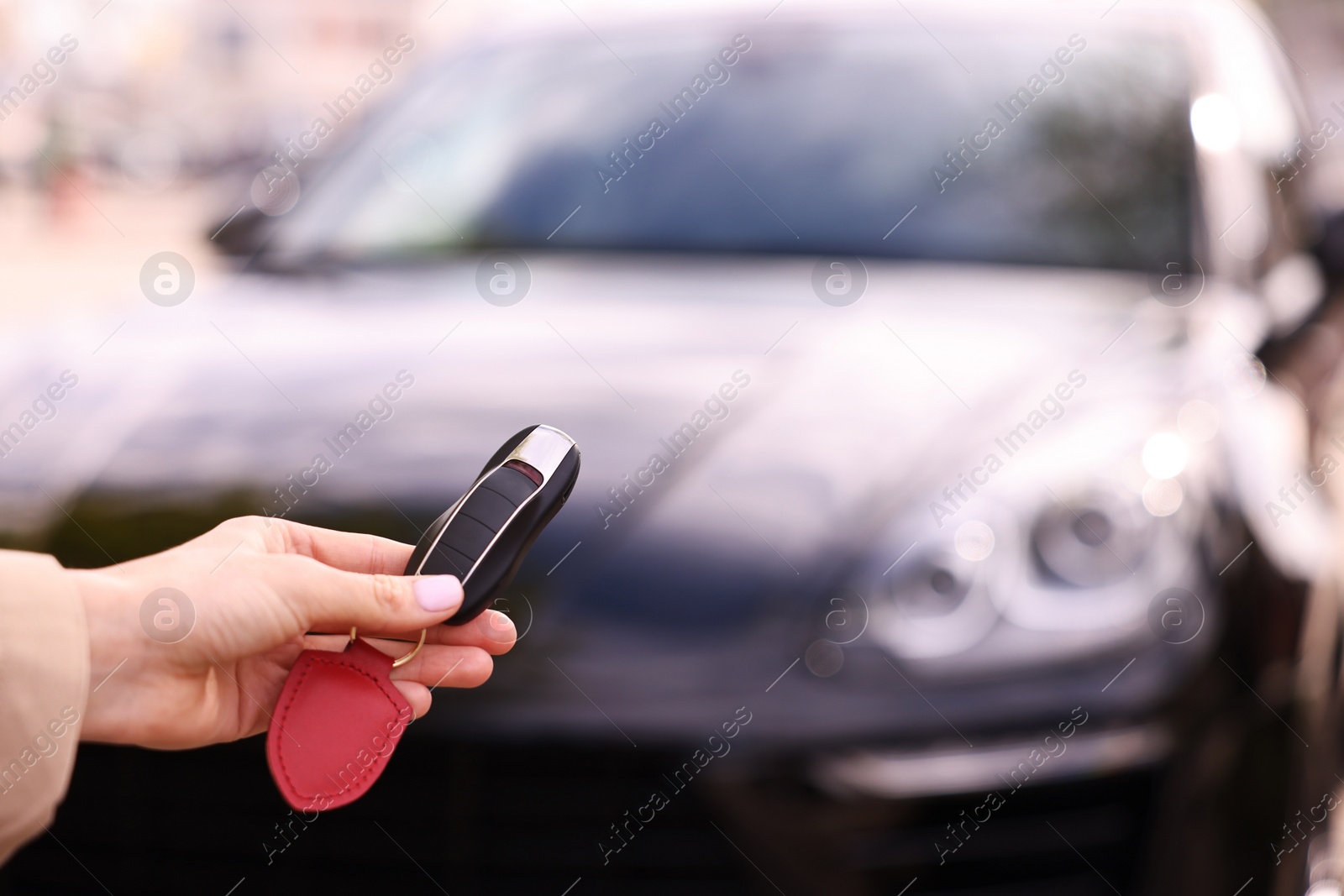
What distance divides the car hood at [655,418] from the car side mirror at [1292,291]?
0.66 ft

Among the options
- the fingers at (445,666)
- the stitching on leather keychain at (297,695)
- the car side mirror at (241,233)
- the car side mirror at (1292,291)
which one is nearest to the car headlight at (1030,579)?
the fingers at (445,666)

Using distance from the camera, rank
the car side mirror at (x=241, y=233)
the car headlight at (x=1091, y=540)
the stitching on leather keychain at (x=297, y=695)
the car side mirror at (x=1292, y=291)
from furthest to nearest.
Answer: the car side mirror at (x=241, y=233), the car side mirror at (x=1292, y=291), the car headlight at (x=1091, y=540), the stitching on leather keychain at (x=297, y=695)

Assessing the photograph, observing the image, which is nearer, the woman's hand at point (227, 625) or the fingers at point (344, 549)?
the woman's hand at point (227, 625)

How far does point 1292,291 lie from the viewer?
2762 mm

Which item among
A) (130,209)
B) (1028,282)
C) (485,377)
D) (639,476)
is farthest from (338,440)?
(130,209)

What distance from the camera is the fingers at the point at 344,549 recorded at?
1022mm

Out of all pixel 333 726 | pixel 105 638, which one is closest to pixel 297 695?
pixel 333 726

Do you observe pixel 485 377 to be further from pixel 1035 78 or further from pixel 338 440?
pixel 1035 78

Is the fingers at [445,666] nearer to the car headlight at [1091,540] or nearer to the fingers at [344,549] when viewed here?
the fingers at [344,549]

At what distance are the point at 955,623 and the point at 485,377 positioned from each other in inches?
31.3

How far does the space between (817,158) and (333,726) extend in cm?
199

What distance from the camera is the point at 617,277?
7.91ft

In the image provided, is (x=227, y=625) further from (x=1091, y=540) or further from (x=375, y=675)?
(x=1091, y=540)

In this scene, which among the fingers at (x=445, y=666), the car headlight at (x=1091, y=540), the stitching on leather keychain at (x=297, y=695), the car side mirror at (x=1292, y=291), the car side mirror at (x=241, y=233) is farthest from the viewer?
the car side mirror at (x=241, y=233)
